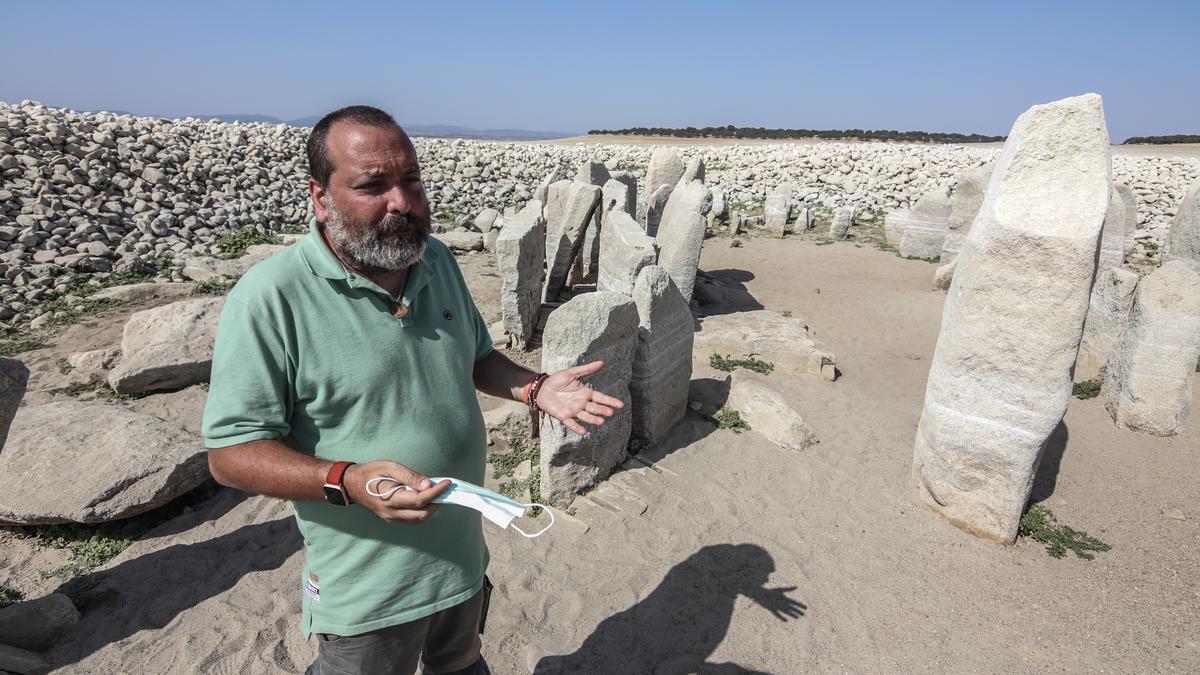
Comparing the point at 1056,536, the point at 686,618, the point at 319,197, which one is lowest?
the point at 686,618

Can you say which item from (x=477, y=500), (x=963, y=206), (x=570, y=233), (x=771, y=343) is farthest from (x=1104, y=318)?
(x=477, y=500)

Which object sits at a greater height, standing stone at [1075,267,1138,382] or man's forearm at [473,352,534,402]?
man's forearm at [473,352,534,402]

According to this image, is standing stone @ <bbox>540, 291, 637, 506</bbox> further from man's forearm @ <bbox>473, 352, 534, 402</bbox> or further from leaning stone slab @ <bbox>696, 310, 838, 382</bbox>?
leaning stone slab @ <bbox>696, 310, 838, 382</bbox>

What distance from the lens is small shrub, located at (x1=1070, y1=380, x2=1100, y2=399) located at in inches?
245

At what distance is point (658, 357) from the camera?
5109 mm

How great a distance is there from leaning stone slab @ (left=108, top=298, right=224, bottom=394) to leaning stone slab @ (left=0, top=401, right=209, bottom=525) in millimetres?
1072

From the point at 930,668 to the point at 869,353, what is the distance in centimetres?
490

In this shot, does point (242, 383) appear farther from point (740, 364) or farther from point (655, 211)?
point (655, 211)

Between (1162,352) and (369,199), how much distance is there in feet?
21.4

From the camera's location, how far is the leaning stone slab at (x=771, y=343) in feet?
22.4

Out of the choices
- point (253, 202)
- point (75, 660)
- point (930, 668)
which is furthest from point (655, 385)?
point (253, 202)

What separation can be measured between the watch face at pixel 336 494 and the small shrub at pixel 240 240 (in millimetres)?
10303

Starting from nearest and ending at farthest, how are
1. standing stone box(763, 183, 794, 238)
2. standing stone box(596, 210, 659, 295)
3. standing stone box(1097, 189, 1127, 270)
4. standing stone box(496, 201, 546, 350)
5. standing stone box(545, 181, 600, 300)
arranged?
standing stone box(496, 201, 546, 350) < standing stone box(596, 210, 659, 295) < standing stone box(545, 181, 600, 300) < standing stone box(1097, 189, 1127, 270) < standing stone box(763, 183, 794, 238)

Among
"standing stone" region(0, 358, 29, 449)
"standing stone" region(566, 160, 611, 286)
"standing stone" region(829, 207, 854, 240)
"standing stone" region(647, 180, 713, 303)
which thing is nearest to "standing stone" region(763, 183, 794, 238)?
"standing stone" region(829, 207, 854, 240)
